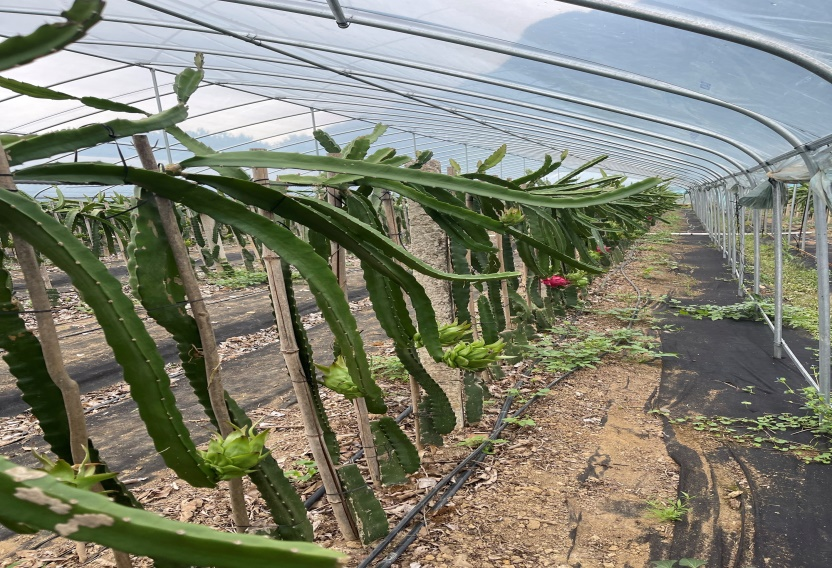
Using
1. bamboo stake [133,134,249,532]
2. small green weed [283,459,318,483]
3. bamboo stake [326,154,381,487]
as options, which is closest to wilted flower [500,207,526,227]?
bamboo stake [326,154,381,487]

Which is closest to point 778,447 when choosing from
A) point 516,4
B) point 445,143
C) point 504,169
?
point 516,4

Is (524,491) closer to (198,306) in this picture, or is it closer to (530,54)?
(198,306)

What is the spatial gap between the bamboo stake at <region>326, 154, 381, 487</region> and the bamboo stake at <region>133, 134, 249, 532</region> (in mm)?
693

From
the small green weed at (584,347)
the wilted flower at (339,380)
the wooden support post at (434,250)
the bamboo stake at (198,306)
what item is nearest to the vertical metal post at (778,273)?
the small green weed at (584,347)

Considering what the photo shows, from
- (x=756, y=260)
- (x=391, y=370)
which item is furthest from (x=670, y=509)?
(x=756, y=260)

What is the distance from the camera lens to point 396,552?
2234 mm

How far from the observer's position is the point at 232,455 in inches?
43.9

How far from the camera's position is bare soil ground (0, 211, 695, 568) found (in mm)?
2297

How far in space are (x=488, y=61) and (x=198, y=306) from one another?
4.02 metres

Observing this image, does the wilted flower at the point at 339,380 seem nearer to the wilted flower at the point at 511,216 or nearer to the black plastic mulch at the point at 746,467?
the wilted flower at the point at 511,216

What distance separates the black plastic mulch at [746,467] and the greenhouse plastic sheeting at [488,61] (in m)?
1.76

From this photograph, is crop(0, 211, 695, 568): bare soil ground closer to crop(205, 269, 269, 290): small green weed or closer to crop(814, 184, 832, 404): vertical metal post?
crop(814, 184, 832, 404): vertical metal post

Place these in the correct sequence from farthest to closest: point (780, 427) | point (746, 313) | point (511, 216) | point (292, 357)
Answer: point (746, 313) < point (780, 427) < point (511, 216) < point (292, 357)

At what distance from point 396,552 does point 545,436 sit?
4.61 feet
